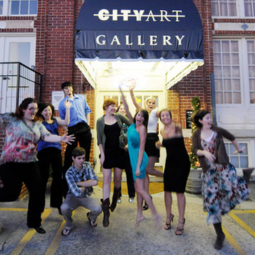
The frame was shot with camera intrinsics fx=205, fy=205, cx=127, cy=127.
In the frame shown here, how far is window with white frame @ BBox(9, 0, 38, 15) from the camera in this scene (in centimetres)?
648

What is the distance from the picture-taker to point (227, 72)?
21.5ft

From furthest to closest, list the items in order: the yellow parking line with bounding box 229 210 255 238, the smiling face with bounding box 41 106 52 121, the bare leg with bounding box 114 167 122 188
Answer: the smiling face with bounding box 41 106 52 121
the bare leg with bounding box 114 167 122 188
the yellow parking line with bounding box 229 210 255 238

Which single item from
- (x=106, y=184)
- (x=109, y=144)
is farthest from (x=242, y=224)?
(x=109, y=144)

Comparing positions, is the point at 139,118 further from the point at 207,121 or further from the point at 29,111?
the point at 29,111

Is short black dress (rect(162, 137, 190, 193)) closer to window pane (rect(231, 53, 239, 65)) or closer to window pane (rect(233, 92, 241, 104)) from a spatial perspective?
window pane (rect(233, 92, 241, 104))

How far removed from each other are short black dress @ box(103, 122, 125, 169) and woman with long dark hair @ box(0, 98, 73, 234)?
2.29 feet

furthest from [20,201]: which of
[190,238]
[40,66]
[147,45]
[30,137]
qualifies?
[147,45]

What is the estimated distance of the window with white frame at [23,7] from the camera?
255 inches

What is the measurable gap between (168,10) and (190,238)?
456 cm

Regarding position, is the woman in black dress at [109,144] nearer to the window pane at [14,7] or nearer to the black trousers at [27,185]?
the black trousers at [27,185]

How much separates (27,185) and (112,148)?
1.33m

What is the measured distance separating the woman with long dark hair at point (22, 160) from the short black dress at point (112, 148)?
699mm

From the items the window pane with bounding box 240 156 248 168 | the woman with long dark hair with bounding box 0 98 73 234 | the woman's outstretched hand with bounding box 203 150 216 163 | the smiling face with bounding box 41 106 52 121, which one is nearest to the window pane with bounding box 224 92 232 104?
the window pane with bounding box 240 156 248 168

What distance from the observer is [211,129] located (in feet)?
9.27
